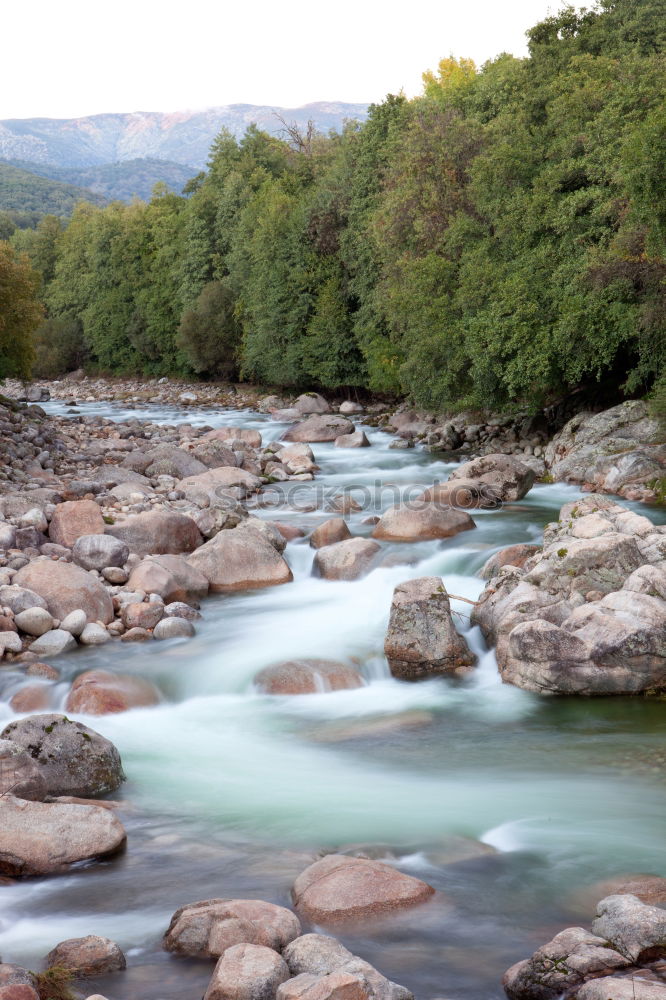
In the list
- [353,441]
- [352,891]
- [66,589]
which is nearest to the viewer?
[352,891]

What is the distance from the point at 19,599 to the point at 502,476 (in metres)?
11.8

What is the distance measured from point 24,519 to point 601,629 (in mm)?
11332

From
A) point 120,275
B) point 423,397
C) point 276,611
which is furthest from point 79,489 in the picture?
point 120,275

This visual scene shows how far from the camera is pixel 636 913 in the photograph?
228 inches

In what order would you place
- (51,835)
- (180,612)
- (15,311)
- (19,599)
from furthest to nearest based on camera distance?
(15,311) → (180,612) → (19,599) → (51,835)

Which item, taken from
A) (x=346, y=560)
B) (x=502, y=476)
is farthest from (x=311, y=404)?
(x=346, y=560)

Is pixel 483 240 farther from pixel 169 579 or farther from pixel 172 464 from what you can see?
pixel 169 579

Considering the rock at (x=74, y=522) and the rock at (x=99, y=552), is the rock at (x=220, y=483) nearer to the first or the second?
the rock at (x=74, y=522)

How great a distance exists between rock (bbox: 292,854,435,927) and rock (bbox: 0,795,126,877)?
1.74 meters

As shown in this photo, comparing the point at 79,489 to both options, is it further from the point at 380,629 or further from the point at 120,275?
the point at 120,275

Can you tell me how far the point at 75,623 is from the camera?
1327 cm

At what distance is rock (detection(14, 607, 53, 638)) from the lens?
43.0 feet

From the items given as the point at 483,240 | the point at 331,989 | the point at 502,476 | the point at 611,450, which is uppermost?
the point at 483,240

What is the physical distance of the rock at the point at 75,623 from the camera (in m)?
13.2
